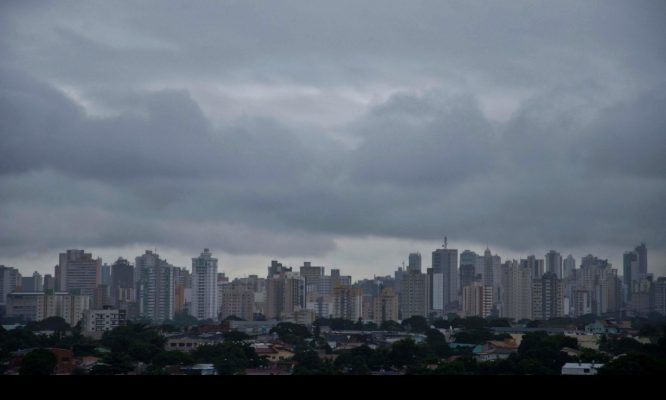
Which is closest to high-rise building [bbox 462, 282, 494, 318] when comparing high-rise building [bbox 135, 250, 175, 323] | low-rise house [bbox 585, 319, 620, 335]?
low-rise house [bbox 585, 319, 620, 335]

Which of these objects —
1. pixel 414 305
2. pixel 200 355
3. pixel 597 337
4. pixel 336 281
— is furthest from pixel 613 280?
pixel 200 355

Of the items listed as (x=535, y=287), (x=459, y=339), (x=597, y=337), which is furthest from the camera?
(x=535, y=287)

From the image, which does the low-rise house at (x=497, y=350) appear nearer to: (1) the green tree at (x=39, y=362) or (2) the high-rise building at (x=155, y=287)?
(1) the green tree at (x=39, y=362)

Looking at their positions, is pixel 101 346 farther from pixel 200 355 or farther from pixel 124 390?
pixel 124 390

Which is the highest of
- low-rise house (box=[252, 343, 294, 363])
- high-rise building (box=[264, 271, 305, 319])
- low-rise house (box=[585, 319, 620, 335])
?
high-rise building (box=[264, 271, 305, 319])

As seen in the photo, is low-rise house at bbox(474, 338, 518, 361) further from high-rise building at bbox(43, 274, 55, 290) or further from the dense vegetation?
high-rise building at bbox(43, 274, 55, 290)

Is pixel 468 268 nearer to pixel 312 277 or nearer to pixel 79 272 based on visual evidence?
pixel 312 277
